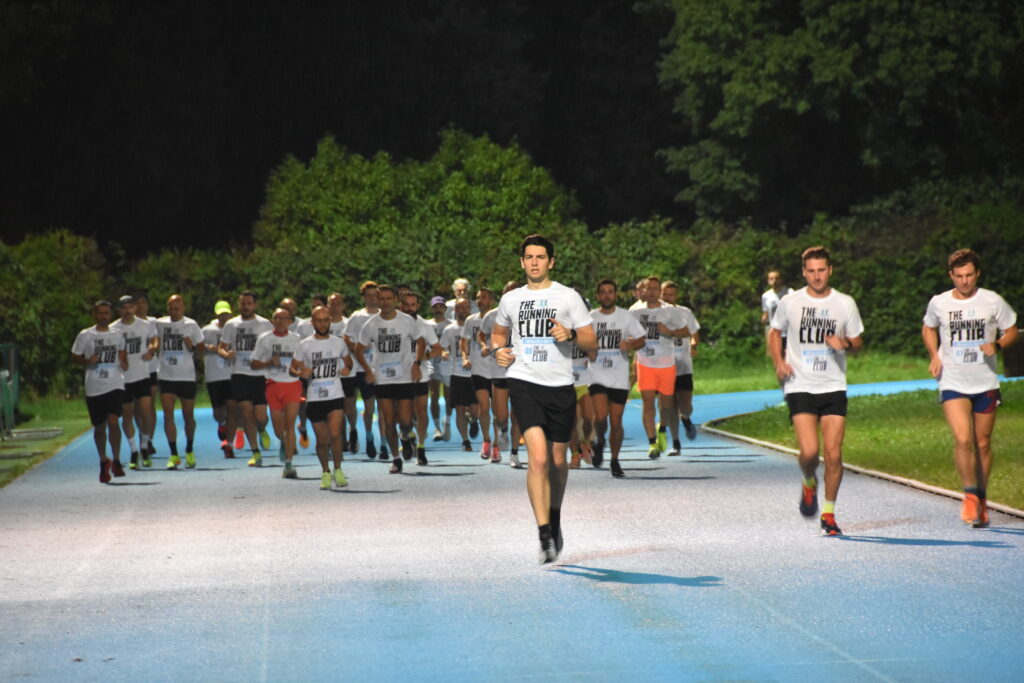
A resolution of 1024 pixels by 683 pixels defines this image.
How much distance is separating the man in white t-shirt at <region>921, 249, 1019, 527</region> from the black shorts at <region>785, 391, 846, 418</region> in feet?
2.47

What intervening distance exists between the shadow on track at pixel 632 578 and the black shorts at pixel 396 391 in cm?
765

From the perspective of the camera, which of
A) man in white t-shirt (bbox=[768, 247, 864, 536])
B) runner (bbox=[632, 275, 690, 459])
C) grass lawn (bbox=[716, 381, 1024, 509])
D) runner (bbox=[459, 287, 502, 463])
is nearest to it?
man in white t-shirt (bbox=[768, 247, 864, 536])

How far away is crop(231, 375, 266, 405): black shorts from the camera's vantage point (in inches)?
776

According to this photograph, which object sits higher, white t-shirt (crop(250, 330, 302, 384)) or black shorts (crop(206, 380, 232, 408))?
white t-shirt (crop(250, 330, 302, 384))

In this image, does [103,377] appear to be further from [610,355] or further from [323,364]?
[610,355]

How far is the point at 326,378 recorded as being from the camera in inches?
623

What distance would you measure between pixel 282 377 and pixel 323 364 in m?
1.70

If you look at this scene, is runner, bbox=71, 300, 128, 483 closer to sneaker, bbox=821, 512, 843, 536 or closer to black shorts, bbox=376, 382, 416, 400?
black shorts, bbox=376, 382, 416, 400

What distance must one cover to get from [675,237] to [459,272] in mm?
5044

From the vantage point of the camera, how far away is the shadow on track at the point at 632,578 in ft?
31.2

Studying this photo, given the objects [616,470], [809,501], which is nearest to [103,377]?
[616,470]

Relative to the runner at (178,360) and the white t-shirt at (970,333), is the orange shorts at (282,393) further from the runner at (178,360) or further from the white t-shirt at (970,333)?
the white t-shirt at (970,333)

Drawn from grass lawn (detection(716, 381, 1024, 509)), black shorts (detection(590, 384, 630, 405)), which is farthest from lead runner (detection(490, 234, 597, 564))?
black shorts (detection(590, 384, 630, 405))

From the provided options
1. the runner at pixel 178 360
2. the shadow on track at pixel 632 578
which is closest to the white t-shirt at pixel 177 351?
the runner at pixel 178 360
